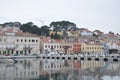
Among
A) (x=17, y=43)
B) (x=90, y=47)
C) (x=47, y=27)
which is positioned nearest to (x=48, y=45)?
(x=17, y=43)

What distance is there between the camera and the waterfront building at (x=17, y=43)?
244 ft

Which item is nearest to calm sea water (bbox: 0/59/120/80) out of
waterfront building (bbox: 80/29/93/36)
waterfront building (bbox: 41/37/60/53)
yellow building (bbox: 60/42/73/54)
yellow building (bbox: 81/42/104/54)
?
waterfront building (bbox: 41/37/60/53)

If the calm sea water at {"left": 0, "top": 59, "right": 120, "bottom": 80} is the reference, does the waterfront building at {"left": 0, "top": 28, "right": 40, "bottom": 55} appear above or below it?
above

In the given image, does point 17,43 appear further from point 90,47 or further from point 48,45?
point 90,47

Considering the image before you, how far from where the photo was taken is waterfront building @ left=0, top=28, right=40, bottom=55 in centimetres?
7431

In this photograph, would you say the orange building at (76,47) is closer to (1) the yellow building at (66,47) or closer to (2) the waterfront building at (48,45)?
(1) the yellow building at (66,47)

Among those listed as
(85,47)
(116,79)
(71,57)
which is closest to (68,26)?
(85,47)

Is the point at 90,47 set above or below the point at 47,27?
below

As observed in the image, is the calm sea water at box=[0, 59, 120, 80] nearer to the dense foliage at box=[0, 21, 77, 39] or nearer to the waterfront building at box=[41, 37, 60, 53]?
the waterfront building at box=[41, 37, 60, 53]

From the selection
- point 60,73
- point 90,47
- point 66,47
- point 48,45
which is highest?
point 48,45

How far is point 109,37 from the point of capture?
378ft

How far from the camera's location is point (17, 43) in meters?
76.4

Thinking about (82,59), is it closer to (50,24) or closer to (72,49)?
(72,49)

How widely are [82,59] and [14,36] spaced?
1828 cm
